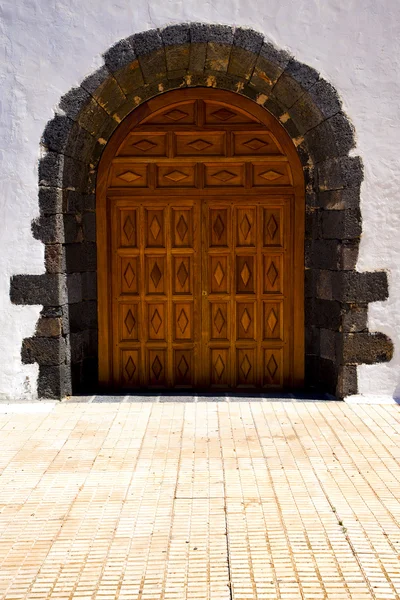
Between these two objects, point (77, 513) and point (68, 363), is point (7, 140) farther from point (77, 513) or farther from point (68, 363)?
point (77, 513)

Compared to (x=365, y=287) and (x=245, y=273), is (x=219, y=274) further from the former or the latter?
(x=365, y=287)

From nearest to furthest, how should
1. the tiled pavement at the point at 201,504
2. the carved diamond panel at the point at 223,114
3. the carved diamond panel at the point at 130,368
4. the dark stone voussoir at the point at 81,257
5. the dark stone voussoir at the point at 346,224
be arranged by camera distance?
the tiled pavement at the point at 201,504
the dark stone voussoir at the point at 346,224
the dark stone voussoir at the point at 81,257
the carved diamond panel at the point at 223,114
the carved diamond panel at the point at 130,368

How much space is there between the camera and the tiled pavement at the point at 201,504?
3186 millimetres

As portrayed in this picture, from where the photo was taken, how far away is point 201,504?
3988mm

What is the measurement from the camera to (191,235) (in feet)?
21.6

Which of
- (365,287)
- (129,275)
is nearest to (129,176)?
(129,275)

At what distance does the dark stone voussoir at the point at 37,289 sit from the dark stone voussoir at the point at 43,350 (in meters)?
0.31

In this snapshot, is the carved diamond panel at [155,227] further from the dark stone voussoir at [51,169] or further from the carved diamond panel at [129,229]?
the dark stone voussoir at [51,169]

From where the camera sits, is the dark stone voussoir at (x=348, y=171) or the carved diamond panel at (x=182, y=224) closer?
the dark stone voussoir at (x=348, y=171)

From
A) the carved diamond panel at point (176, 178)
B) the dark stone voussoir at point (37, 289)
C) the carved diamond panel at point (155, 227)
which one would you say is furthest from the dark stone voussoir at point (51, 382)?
the carved diamond panel at point (176, 178)

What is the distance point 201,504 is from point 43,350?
264cm

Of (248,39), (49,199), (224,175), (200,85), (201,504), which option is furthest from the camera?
(224,175)

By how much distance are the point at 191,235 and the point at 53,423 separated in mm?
2101

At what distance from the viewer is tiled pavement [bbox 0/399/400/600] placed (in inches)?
125
